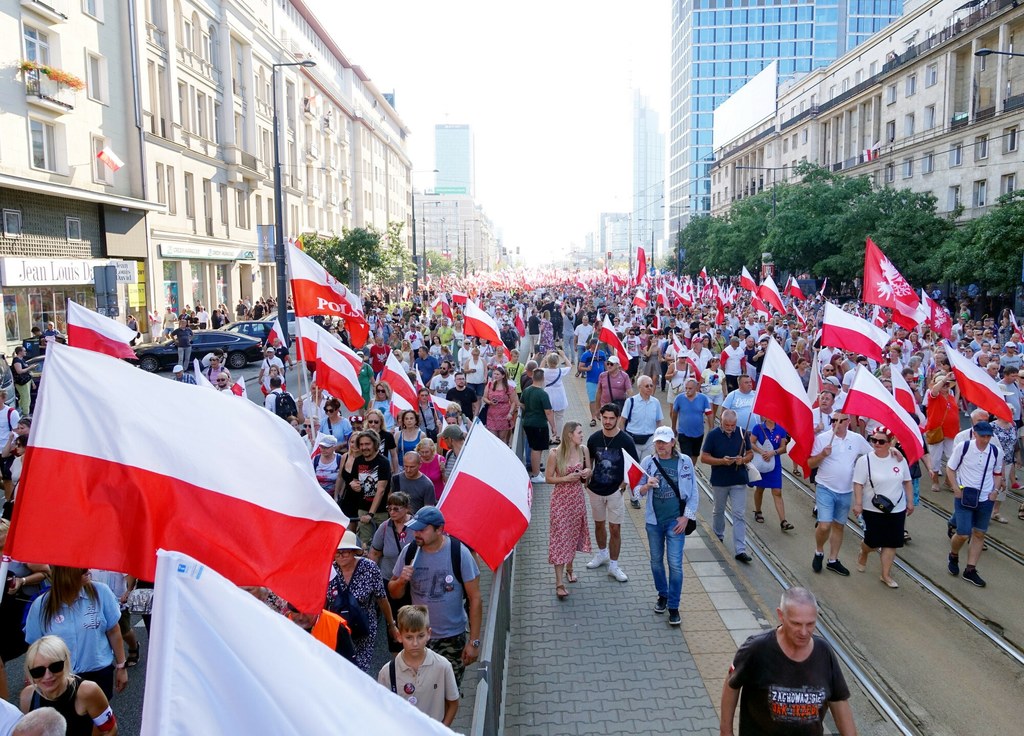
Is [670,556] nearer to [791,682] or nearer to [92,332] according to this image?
[791,682]

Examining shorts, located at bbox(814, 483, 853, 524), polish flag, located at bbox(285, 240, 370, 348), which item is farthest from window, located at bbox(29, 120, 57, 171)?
shorts, located at bbox(814, 483, 853, 524)

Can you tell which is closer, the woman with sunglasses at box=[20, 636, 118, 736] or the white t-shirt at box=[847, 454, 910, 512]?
the woman with sunglasses at box=[20, 636, 118, 736]

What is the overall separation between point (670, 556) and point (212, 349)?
22.7m

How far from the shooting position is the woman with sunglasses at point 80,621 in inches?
181

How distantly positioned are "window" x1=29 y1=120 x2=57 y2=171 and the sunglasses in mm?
26830

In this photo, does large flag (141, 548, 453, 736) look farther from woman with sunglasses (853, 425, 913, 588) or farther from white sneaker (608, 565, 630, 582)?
woman with sunglasses (853, 425, 913, 588)

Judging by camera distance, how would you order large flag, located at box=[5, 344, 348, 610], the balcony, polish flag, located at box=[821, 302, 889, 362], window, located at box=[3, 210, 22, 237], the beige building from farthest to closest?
1. the beige building
2. the balcony
3. window, located at box=[3, 210, 22, 237]
4. polish flag, located at box=[821, 302, 889, 362]
5. large flag, located at box=[5, 344, 348, 610]

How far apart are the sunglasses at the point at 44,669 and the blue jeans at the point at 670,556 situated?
473 centimetres

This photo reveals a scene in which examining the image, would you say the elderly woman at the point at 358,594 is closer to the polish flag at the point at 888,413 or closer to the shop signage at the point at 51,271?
the polish flag at the point at 888,413

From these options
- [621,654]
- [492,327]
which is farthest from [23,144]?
[621,654]

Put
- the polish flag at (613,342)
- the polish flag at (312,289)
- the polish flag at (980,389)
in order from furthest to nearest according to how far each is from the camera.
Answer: the polish flag at (613,342) → the polish flag at (312,289) → the polish flag at (980,389)

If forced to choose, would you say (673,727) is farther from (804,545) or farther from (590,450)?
(804,545)

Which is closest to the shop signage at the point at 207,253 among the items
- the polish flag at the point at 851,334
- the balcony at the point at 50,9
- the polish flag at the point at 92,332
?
the balcony at the point at 50,9

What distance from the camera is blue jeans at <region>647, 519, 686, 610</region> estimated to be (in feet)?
23.6
